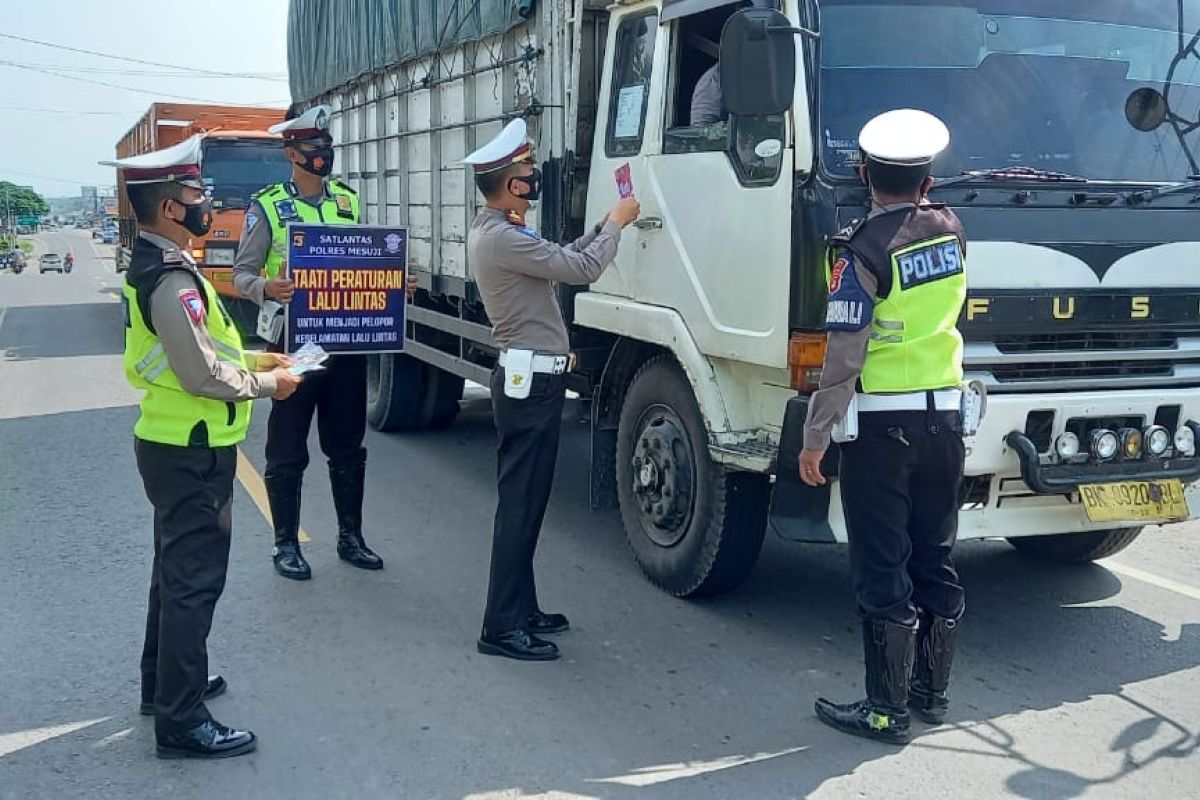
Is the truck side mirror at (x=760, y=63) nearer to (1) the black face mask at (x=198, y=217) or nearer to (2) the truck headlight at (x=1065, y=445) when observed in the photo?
(2) the truck headlight at (x=1065, y=445)

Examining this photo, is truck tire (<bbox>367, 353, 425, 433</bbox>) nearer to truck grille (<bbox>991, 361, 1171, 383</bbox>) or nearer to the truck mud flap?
the truck mud flap

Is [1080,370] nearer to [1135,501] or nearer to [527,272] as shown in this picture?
[1135,501]

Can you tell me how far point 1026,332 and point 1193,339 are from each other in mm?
853

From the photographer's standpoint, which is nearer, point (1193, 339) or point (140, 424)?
point (140, 424)

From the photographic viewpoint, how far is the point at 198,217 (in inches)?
150

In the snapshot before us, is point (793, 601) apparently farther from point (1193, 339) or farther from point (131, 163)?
point (131, 163)

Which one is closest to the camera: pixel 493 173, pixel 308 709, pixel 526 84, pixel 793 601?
pixel 308 709

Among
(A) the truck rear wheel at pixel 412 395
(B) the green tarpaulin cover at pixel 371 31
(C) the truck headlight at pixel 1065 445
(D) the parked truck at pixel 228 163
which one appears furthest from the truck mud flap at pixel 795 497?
(D) the parked truck at pixel 228 163

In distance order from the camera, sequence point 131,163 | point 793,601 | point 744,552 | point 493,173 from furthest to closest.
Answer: point 793,601
point 744,552
point 493,173
point 131,163

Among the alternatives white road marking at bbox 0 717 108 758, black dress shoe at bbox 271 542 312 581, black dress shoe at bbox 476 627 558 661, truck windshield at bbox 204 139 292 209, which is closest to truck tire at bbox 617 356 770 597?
black dress shoe at bbox 476 627 558 661

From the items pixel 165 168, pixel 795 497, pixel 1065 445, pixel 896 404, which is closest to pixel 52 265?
pixel 165 168

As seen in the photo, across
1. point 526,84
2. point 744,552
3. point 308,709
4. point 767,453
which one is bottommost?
point 308,709

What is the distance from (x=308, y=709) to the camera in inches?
165

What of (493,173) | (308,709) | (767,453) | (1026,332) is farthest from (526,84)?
(308,709)
